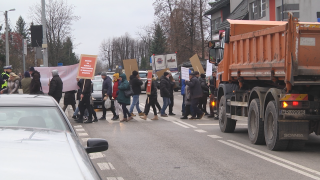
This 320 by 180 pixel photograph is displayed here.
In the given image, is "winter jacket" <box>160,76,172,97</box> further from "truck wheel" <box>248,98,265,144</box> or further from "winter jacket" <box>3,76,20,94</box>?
"truck wheel" <box>248,98,265,144</box>

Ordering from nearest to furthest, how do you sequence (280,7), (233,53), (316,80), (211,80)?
(316,80), (233,53), (211,80), (280,7)

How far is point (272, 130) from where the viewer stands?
10.4 metres

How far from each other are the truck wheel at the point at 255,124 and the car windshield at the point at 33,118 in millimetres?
6456

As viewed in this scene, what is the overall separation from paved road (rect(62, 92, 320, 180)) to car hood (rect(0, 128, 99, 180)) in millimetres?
3276

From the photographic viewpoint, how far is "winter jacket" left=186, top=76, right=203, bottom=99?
59.9 feet

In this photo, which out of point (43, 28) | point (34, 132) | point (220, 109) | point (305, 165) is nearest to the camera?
point (34, 132)

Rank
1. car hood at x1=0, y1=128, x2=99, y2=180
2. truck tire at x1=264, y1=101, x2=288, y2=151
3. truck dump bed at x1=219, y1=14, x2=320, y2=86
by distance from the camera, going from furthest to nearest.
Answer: truck tire at x1=264, y1=101, x2=288, y2=151 < truck dump bed at x1=219, y1=14, x2=320, y2=86 < car hood at x1=0, y1=128, x2=99, y2=180

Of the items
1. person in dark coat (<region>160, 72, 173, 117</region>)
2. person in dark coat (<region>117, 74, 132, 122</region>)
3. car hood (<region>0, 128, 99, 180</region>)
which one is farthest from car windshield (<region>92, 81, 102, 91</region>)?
car hood (<region>0, 128, 99, 180</region>)

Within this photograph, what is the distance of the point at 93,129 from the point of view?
1516cm

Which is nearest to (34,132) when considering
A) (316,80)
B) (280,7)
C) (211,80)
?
(316,80)

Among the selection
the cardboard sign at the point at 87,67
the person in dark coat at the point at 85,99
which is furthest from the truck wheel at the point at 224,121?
the cardboard sign at the point at 87,67

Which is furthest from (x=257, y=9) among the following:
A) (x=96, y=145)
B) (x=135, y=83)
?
(x=96, y=145)

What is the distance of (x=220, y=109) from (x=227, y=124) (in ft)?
2.70

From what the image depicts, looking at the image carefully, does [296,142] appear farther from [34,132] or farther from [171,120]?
[171,120]
